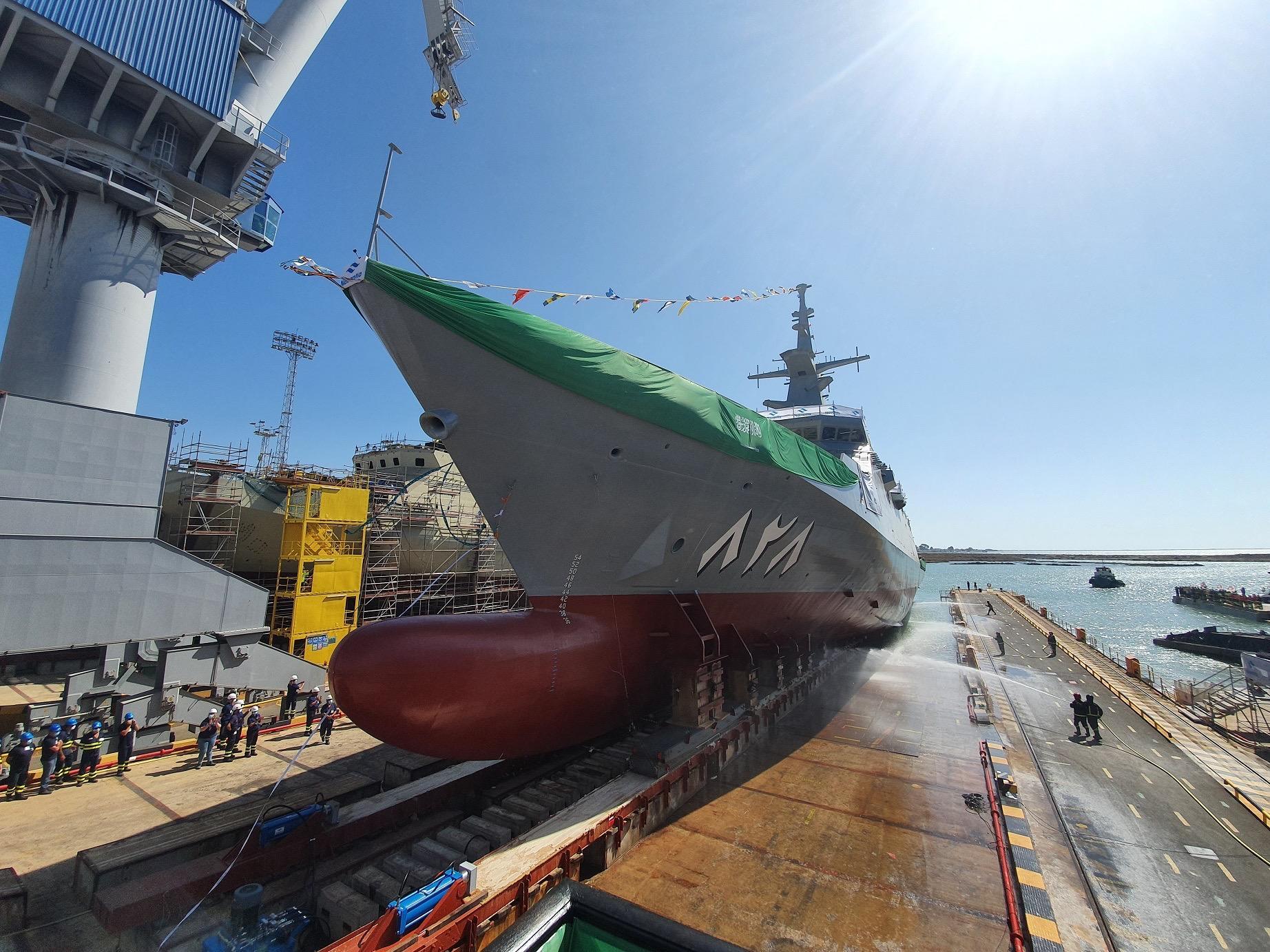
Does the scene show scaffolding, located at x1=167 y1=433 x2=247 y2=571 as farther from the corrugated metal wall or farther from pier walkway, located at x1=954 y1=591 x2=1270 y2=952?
pier walkway, located at x1=954 y1=591 x2=1270 y2=952

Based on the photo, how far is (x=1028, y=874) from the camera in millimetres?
5402

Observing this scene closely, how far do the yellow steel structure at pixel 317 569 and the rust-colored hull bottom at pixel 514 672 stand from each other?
935cm

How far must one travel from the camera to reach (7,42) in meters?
11.5

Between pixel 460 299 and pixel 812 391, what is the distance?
58.5 ft

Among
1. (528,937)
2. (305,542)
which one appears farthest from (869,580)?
(305,542)

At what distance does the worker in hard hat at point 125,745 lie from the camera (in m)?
8.15

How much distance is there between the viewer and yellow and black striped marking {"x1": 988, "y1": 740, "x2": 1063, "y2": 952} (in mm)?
4488

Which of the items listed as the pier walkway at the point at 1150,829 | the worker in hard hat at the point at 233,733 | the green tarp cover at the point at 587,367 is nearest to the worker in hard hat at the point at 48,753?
the worker in hard hat at the point at 233,733

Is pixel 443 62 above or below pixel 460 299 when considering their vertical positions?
above

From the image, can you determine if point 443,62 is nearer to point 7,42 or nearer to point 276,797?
point 7,42

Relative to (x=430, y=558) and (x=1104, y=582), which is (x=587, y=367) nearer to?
(x=430, y=558)

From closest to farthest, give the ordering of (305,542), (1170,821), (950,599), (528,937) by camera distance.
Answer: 1. (528,937)
2. (1170,821)
3. (305,542)
4. (950,599)

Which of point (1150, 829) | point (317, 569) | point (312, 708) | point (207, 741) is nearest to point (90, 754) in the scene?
point (207, 741)

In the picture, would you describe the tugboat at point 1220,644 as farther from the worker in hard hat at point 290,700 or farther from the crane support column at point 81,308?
the crane support column at point 81,308
